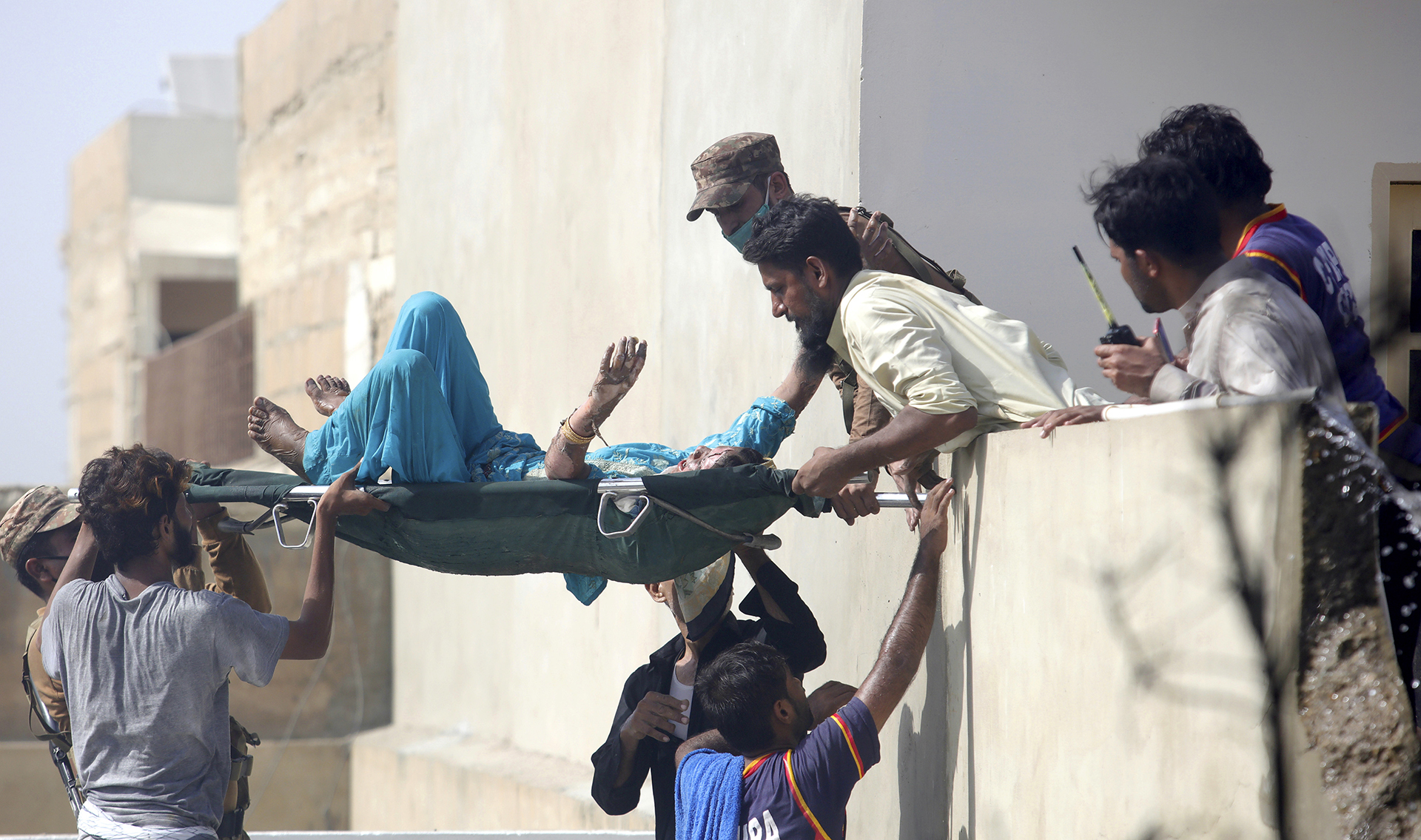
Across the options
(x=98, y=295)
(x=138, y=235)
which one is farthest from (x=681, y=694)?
(x=98, y=295)

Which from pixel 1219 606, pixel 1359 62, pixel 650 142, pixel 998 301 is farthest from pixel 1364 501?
pixel 650 142

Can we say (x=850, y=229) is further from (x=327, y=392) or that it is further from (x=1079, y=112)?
(x=327, y=392)

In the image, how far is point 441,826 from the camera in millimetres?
8297

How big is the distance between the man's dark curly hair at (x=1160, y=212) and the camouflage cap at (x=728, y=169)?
1587 mm

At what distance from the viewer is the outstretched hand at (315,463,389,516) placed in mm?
3465

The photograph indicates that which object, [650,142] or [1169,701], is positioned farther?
[650,142]

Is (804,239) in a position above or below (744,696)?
above

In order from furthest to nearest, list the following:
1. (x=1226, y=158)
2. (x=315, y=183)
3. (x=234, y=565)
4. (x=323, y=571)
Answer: (x=315, y=183), (x=234, y=565), (x=323, y=571), (x=1226, y=158)

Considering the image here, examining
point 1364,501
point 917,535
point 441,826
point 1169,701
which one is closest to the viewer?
point 1364,501

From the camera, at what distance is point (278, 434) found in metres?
4.20

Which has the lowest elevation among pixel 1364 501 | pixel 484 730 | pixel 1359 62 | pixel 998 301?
pixel 484 730

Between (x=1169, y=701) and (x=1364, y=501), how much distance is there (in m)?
0.49

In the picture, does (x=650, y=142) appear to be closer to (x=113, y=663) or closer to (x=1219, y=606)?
(x=113, y=663)

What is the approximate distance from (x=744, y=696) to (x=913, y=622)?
18.1 inches
